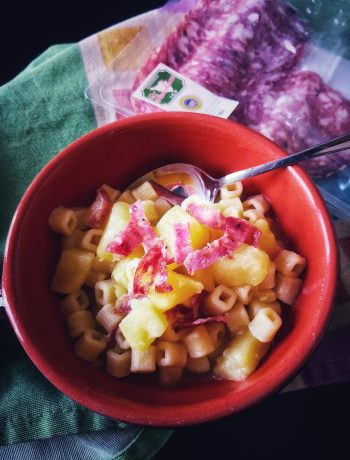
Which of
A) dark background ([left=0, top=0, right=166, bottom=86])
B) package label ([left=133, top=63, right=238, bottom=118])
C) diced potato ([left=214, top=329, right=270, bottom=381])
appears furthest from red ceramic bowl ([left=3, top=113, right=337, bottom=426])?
dark background ([left=0, top=0, right=166, bottom=86])

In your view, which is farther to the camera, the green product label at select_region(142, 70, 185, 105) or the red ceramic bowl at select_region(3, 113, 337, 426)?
the green product label at select_region(142, 70, 185, 105)

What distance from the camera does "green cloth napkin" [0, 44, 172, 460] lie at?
100 centimetres

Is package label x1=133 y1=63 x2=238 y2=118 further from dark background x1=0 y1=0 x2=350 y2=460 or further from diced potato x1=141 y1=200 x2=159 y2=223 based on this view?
dark background x1=0 y1=0 x2=350 y2=460

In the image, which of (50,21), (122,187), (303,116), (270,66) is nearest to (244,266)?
(122,187)

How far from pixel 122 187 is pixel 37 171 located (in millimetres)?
243

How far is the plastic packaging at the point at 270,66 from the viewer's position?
126cm

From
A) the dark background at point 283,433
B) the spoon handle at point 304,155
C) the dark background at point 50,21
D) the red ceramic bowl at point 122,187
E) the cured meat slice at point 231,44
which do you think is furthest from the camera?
the dark background at point 50,21

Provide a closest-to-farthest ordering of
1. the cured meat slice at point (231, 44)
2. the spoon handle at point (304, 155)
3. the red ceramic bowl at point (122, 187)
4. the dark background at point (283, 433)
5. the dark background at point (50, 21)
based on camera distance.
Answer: the red ceramic bowl at point (122, 187) < the spoon handle at point (304, 155) < the dark background at point (283, 433) < the cured meat slice at point (231, 44) < the dark background at point (50, 21)

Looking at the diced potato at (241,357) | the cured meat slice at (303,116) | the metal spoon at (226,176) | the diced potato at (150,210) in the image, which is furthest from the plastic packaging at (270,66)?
the diced potato at (241,357)

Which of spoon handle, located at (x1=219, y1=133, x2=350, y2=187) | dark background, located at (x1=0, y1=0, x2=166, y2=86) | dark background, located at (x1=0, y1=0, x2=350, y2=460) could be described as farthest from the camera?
dark background, located at (x1=0, y1=0, x2=166, y2=86)

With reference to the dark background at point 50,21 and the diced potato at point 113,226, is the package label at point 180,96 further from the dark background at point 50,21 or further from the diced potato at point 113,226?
the dark background at point 50,21

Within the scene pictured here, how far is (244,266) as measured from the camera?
0.87 metres

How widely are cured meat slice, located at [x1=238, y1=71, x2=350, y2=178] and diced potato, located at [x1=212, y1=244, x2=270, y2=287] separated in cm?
42

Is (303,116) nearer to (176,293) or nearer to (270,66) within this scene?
(270,66)
